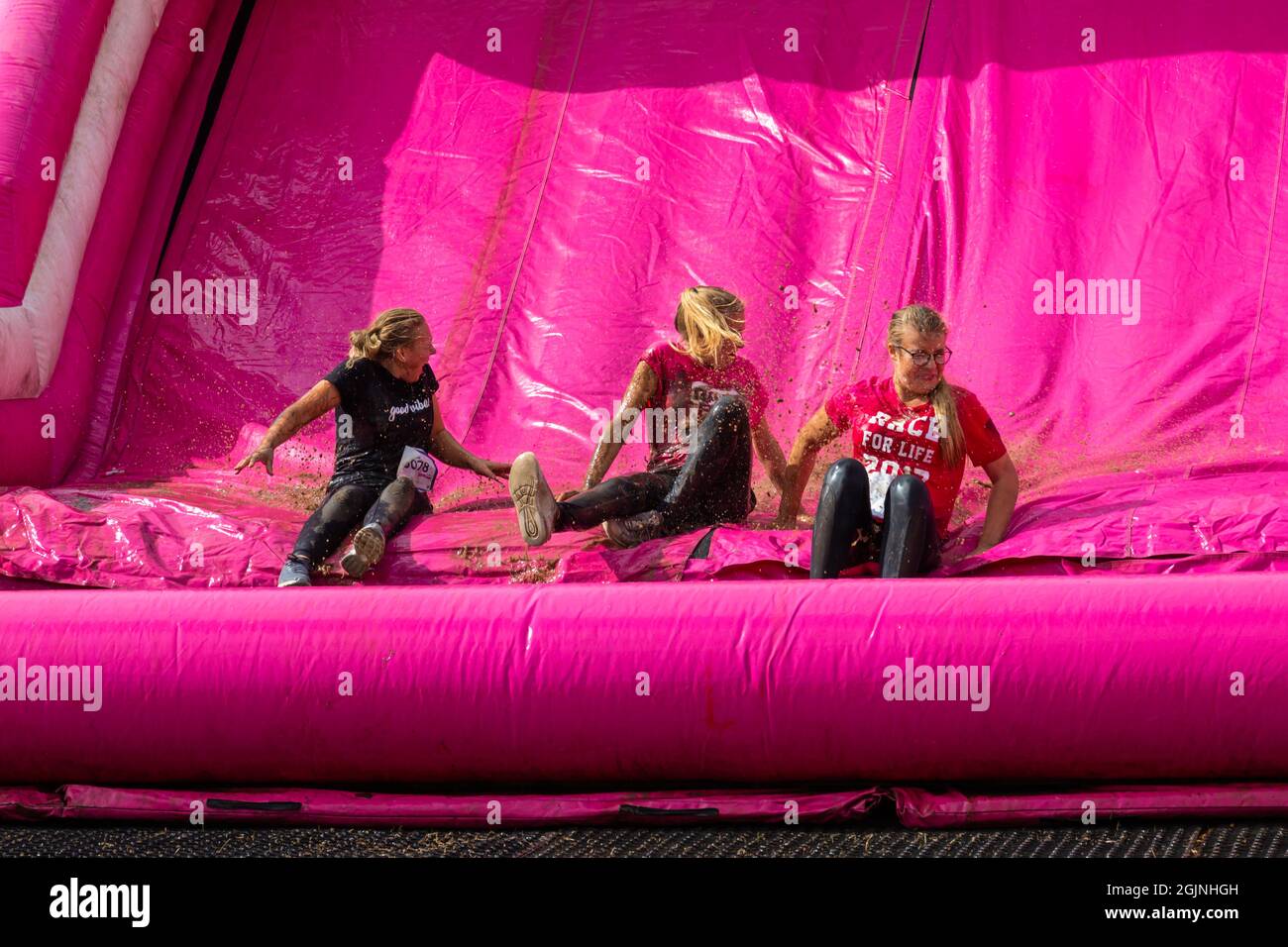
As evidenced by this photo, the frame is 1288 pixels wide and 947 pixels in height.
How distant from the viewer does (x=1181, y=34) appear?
371 cm

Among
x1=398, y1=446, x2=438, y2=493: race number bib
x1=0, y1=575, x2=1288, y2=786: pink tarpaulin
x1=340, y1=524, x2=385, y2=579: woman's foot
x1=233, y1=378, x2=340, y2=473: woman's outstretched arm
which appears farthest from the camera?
x1=398, y1=446, x2=438, y2=493: race number bib

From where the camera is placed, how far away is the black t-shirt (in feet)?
9.26

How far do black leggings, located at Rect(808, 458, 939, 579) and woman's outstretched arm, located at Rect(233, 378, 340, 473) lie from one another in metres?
0.97

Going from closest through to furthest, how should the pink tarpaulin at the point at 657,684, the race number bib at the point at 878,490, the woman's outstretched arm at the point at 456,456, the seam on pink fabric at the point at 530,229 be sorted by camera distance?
the pink tarpaulin at the point at 657,684 < the race number bib at the point at 878,490 < the woman's outstretched arm at the point at 456,456 < the seam on pink fabric at the point at 530,229

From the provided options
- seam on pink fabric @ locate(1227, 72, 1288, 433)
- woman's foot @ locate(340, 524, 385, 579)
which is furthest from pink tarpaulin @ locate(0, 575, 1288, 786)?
seam on pink fabric @ locate(1227, 72, 1288, 433)

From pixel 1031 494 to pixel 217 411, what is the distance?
1831 millimetres

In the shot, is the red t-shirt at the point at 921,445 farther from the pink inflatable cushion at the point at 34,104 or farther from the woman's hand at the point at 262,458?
the pink inflatable cushion at the point at 34,104

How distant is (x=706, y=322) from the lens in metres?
2.77

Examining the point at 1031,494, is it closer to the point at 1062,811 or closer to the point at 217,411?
the point at 1062,811

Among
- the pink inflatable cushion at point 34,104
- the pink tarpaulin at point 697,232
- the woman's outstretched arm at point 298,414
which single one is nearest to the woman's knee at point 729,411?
the pink tarpaulin at point 697,232

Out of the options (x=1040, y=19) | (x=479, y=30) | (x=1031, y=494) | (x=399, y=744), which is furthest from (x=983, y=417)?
(x=479, y=30)

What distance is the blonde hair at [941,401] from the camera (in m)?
2.54

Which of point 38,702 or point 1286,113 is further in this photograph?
point 1286,113

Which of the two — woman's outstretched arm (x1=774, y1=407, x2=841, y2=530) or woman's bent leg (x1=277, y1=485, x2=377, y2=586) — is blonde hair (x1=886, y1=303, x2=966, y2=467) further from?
woman's bent leg (x1=277, y1=485, x2=377, y2=586)
